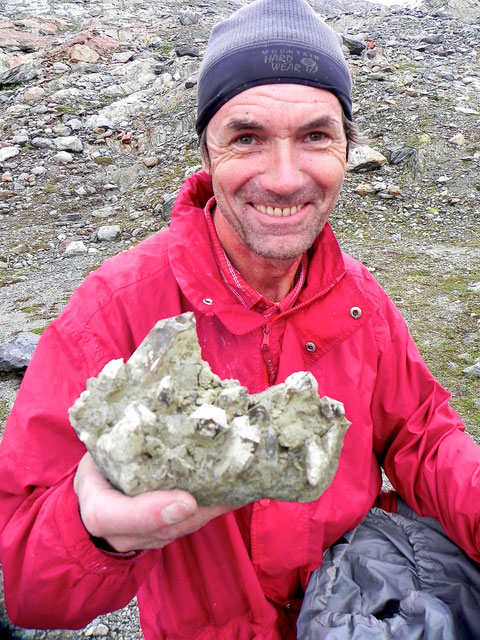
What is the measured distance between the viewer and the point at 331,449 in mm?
1992

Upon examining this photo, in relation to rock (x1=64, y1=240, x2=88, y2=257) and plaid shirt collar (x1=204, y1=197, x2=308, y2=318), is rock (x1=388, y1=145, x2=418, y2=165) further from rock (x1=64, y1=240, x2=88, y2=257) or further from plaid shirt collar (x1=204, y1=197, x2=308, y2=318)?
plaid shirt collar (x1=204, y1=197, x2=308, y2=318)

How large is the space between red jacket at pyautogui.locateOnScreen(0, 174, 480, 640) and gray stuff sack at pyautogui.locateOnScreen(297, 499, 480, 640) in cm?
11

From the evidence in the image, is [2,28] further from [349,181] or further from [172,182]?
[349,181]

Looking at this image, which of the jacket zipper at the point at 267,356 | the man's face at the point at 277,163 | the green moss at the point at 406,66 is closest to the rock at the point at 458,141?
the green moss at the point at 406,66

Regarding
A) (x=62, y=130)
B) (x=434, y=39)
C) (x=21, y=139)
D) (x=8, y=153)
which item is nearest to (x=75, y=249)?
(x=8, y=153)

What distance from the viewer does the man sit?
2.55 m

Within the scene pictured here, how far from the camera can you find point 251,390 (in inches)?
112

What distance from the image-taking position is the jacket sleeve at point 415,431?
10.00 feet

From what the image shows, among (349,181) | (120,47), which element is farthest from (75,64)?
(349,181)

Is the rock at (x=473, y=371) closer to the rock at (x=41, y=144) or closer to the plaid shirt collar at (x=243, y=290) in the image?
the plaid shirt collar at (x=243, y=290)

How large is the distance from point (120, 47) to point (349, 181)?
12.2 m

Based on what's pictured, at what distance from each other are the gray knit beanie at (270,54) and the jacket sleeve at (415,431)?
147 cm

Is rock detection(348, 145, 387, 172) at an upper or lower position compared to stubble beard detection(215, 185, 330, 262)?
lower

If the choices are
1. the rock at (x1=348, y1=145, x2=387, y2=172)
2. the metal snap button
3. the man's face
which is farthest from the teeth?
the rock at (x1=348, y1=145, x2=387, y2=172)
